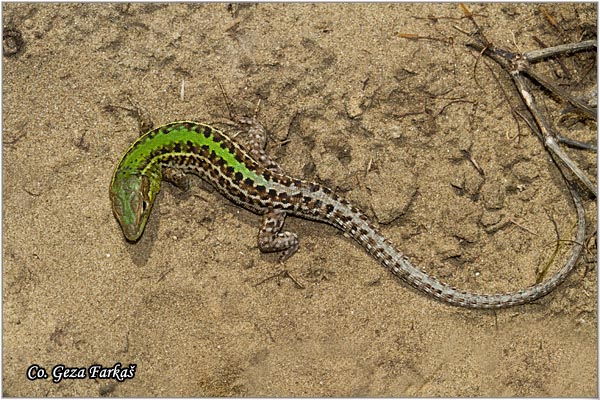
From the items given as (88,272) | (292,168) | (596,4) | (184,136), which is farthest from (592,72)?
(88,272)

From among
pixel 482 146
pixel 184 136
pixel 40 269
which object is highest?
pixel 482 146

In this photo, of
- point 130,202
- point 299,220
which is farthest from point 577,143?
point 130,202

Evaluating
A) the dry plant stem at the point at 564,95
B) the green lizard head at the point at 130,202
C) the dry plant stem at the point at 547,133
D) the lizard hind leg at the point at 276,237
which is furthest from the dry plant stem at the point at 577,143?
the green lizard head at the point at 130,202

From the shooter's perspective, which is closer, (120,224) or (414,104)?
(120,224)

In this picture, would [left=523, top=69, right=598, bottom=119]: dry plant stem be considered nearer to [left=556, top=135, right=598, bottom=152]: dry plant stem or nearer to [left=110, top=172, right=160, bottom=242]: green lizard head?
[left=556, top=135, right=598, bottom=152]: dry plant stem

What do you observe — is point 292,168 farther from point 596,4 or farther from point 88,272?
point 596,4

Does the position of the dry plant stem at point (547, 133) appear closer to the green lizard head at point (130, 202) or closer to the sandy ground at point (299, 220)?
the sandy ground at point (299, 220)
